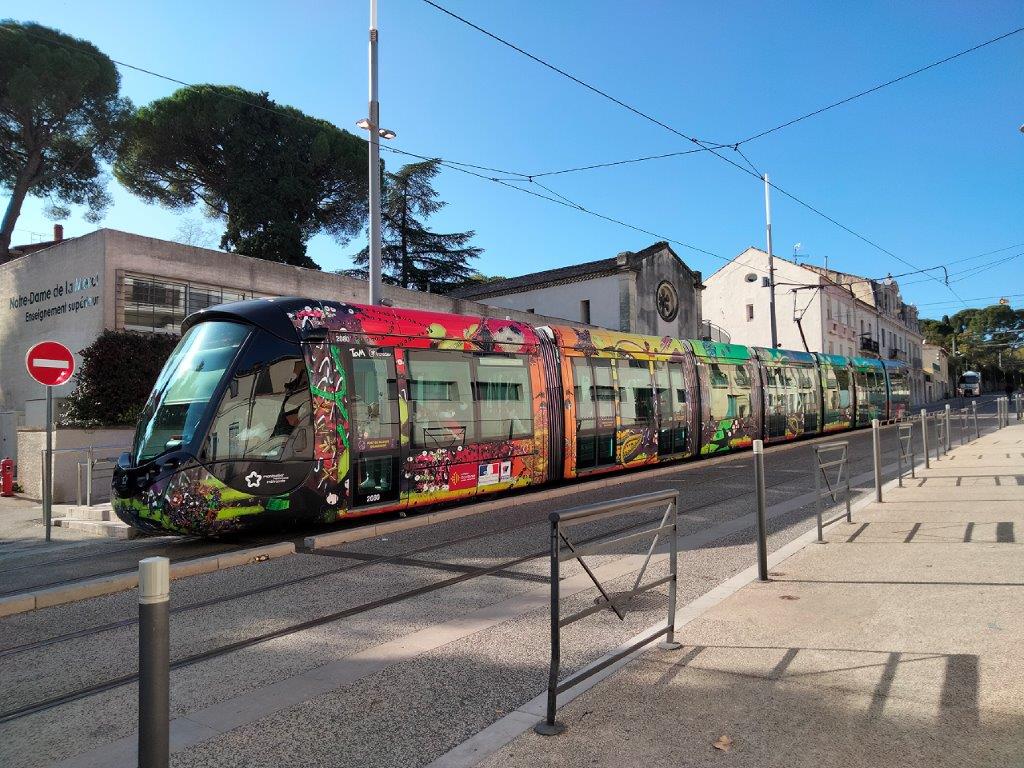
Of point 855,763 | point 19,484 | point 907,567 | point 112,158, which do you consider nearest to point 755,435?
point 907,567

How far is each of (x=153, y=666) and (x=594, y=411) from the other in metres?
10.4

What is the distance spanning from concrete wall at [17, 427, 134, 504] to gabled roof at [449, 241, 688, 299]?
23627 millimetres

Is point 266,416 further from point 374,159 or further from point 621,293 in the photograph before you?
point 621,293

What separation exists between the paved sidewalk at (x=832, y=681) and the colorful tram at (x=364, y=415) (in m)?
4.77

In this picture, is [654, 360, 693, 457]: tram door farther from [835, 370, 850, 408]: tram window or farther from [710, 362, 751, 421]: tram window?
[835, 370, 850, 408]: tram window

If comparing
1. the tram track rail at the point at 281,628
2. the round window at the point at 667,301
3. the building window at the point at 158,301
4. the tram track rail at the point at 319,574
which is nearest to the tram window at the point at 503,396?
the tram track rail at the point at 319,574

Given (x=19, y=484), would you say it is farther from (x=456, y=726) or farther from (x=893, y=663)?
(x=893, y=663)

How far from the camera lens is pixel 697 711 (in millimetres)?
3217

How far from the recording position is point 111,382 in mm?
14664

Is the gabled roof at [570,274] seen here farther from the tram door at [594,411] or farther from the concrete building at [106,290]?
the tram door at [594,411]

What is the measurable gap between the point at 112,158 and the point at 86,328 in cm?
1937

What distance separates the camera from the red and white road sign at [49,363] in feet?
31.8

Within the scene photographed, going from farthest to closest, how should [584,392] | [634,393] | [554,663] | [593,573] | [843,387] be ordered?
[843,387], [634,393], [584,392], [593,573], [554,663]

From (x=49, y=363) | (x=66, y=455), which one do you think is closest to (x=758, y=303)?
(x=66, y=455)
